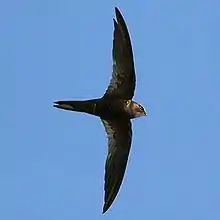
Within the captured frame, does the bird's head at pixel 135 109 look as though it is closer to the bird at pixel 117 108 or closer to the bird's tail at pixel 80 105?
the bird at pixel 117 108

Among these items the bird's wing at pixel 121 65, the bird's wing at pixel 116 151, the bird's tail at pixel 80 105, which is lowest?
the bird's wing at pixel 116 151

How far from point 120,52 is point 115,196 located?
2.68 metres

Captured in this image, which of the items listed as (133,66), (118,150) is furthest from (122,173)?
(133,66)

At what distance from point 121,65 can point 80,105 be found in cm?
105

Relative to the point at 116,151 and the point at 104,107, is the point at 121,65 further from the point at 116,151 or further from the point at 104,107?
the point at 116,151

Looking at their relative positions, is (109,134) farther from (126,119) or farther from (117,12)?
(117,12)

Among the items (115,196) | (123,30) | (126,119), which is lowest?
(115,196)

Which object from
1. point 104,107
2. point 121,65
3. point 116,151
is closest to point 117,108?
point 104,107

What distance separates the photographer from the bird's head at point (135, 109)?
851 inches

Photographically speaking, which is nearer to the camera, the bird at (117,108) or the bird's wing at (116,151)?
the bird at (117,108)

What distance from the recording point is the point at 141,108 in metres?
21.7

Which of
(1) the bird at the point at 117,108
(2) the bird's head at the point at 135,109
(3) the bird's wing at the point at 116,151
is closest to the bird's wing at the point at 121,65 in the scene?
(1) the bird at the point at 117,108

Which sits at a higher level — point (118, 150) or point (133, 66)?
point (133, 66)

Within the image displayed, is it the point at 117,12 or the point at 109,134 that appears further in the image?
the point at 109,134
